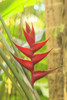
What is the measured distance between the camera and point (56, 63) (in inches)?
30.0

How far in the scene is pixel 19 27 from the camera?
1.42 m

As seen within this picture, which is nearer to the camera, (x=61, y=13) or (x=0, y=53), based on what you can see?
(x=0, y=53)

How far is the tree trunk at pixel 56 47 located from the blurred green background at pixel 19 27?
133mm

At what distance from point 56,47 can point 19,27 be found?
0.71 meters

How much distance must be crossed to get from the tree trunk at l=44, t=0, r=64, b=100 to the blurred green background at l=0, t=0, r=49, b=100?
13 centimetres

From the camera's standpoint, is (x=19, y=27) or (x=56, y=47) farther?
(x=19, y=27)

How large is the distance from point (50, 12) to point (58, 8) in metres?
0.04

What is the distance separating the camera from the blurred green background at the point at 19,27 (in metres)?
0.84

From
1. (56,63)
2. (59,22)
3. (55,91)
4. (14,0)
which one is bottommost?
(55,91)

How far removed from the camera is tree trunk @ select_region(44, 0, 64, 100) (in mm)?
750

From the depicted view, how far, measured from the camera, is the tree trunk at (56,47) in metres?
0.75

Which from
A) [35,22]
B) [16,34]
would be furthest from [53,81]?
[35,22]

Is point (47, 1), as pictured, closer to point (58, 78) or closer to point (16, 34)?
point (58, 78)

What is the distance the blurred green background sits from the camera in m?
0.84
